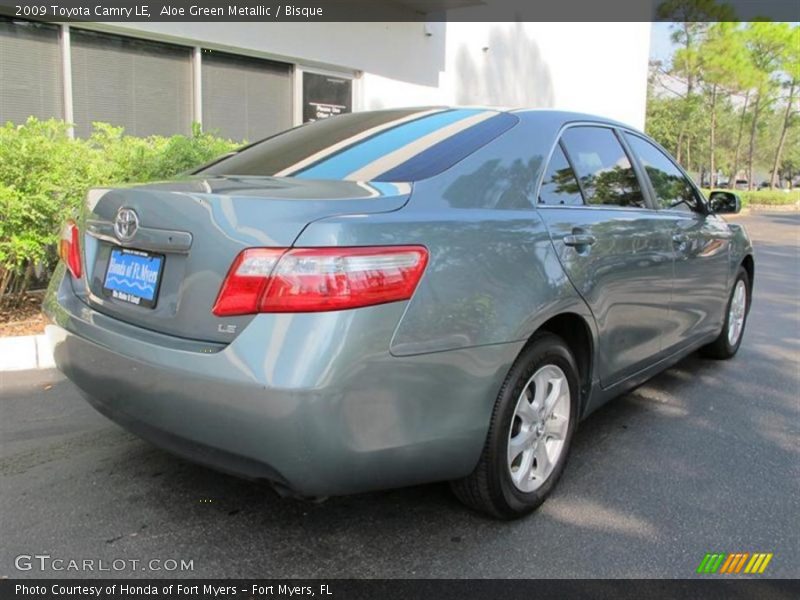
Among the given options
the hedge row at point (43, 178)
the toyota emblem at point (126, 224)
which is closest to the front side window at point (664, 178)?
the toyota emblem at point (126, 224)

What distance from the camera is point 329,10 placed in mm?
9430

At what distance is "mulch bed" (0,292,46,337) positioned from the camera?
5.16 metres

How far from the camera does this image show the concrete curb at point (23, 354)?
457 cm

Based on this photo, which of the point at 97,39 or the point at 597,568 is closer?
the point at 597,568

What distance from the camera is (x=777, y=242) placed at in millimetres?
14945

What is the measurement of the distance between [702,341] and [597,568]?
97.2 inches

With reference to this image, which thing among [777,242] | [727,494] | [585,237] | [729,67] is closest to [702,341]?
[727,494]

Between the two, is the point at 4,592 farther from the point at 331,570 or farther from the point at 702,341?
the point at 702,341

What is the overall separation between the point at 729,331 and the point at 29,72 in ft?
22.8

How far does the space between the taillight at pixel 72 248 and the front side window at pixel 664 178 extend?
279cm

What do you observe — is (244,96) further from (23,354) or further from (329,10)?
(23,354)

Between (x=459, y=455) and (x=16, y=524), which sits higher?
(x=459, y=455)

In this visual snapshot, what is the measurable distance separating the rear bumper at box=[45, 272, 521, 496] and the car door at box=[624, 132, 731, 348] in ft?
6.13

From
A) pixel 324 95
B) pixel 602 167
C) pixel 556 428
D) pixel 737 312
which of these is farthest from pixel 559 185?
pixel 324 95
